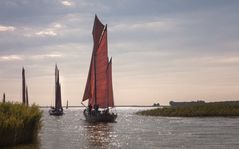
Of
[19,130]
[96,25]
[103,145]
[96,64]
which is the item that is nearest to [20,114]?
[19,130]

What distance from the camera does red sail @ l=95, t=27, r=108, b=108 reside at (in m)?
78.3

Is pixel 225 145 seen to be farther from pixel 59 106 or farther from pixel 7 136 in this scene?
pixel 59 106

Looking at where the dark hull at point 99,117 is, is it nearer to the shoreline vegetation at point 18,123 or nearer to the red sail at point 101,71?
the red sail at point 101,71

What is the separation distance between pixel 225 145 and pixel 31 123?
51.2 ft

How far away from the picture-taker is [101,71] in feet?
258

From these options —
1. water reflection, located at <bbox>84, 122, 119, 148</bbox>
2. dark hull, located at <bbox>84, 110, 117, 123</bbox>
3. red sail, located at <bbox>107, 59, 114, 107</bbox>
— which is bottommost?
water reflection, located at <bbox>84, 122, 119, 148</bbox>

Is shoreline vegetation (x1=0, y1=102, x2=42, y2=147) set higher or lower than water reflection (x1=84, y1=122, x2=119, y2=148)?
higher

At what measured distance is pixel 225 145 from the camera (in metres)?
39.5

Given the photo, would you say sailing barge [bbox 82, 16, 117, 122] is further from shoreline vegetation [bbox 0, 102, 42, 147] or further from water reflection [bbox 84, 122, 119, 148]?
shoreline vegetation [bbox 0, 102, 42, 147]

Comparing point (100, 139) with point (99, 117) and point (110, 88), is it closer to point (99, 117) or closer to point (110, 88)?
point (99, 117)

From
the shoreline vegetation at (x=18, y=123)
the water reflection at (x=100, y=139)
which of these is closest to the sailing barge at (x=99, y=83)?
the water reflection at (x=100, y=139)

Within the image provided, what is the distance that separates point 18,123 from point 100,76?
148 ft

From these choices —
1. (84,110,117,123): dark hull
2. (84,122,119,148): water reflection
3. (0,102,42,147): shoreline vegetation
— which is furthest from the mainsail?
(0,102,42,147): shoreline vegetation

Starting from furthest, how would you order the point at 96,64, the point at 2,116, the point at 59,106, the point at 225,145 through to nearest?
the point at 59,106
the point at 96,64
the point at 225,145
the point at 2,116
